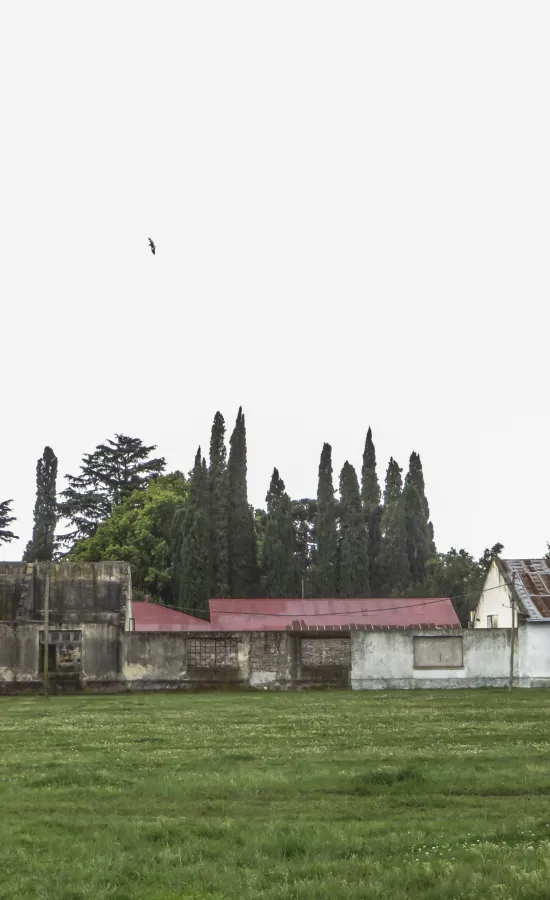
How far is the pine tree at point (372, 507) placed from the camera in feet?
346

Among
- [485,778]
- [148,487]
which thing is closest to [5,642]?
[485,778]

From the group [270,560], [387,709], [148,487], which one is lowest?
[387,709]

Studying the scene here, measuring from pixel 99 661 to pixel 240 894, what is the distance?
4392 centimetres

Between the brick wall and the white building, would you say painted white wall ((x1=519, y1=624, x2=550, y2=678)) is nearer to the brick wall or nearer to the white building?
the white building

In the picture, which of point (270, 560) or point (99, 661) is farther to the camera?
point (270, 560)

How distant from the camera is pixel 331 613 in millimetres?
72438

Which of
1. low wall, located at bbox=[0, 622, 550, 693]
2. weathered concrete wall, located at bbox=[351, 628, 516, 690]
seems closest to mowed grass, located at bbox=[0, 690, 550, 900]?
low wall, located at bbox=[0, 622, 550, 693]

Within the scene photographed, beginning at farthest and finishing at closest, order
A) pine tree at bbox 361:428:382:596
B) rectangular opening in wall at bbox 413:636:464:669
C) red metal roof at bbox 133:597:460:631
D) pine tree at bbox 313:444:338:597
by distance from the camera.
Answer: pine tree at bbox 361:428:382:596 < pine tree at bbox 313:444:338:597 < red metal roof at bbox 133:597:460:631 < rectangular opening in wall at bbox 413:636:464:669

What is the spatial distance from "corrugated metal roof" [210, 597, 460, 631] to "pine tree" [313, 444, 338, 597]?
2447 cm

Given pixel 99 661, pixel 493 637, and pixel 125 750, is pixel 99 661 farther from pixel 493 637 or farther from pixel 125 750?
pixel 125 750

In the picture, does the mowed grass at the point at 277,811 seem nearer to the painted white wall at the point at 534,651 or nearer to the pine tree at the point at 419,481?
the painted white wall at the point at 534,651

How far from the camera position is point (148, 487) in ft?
355

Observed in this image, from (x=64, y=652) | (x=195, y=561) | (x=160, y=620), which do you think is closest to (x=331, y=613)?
(x=160, y=620)

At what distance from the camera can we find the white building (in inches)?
2231
